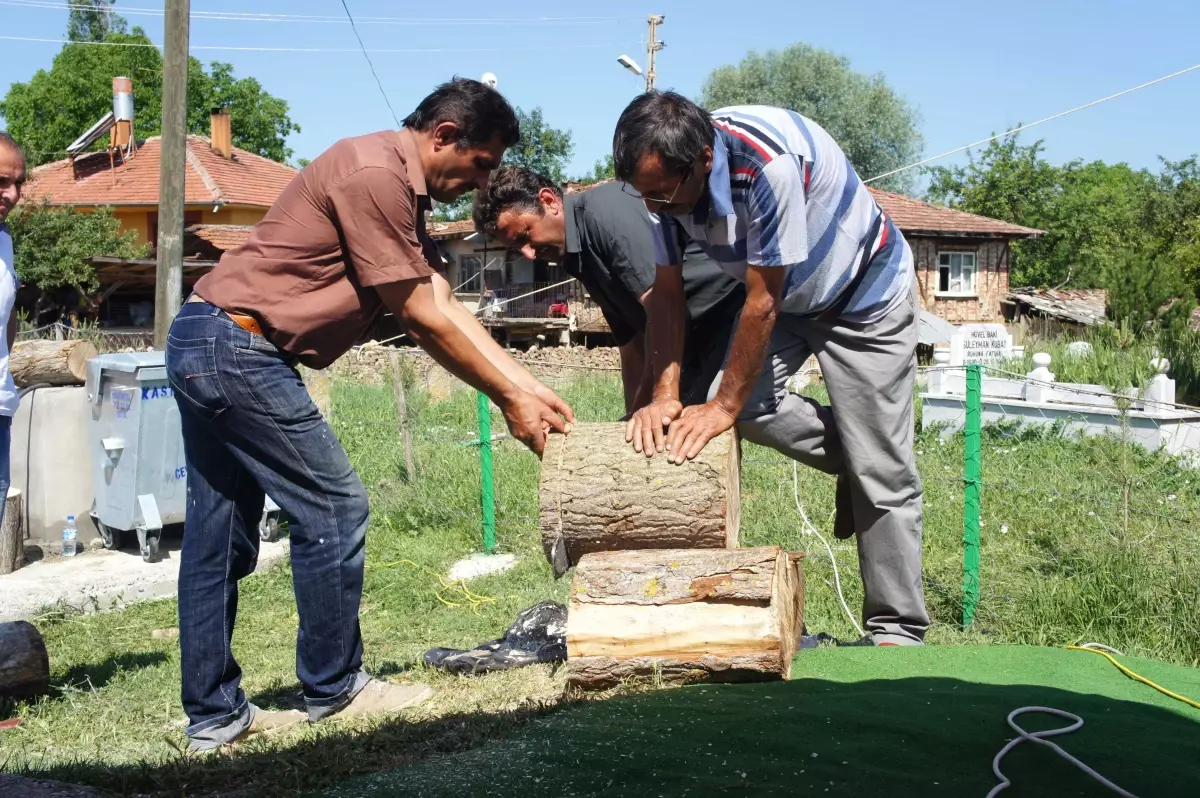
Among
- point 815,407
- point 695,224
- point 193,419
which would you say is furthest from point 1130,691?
point 193,419

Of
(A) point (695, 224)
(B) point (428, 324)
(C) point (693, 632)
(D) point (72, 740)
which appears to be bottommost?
(D) point (72, 740)

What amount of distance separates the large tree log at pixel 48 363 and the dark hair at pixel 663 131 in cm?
571

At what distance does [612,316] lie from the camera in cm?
455

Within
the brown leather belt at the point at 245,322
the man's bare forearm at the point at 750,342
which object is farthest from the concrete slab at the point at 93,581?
the man's bare forearm at the point at 750,342

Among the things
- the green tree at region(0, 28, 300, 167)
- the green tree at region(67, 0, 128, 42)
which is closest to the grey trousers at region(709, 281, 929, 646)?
the green tree at region(0, 28, 300, 167)

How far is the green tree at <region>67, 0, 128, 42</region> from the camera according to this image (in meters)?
50.7

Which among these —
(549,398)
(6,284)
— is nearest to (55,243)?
(6,284)

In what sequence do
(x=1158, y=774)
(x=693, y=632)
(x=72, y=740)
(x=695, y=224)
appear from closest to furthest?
(x=1158, y=774) < (x=693, y=632) < (x=695, y=224) < (x=72, y=740)

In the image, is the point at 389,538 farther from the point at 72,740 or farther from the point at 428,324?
the point at 428,324

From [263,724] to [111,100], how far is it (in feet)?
167

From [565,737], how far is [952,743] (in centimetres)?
105

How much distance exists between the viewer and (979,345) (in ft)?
47.0

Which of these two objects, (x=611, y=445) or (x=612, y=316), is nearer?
(x=611, y=445)

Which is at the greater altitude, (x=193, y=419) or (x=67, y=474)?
(x=193, y=419)
